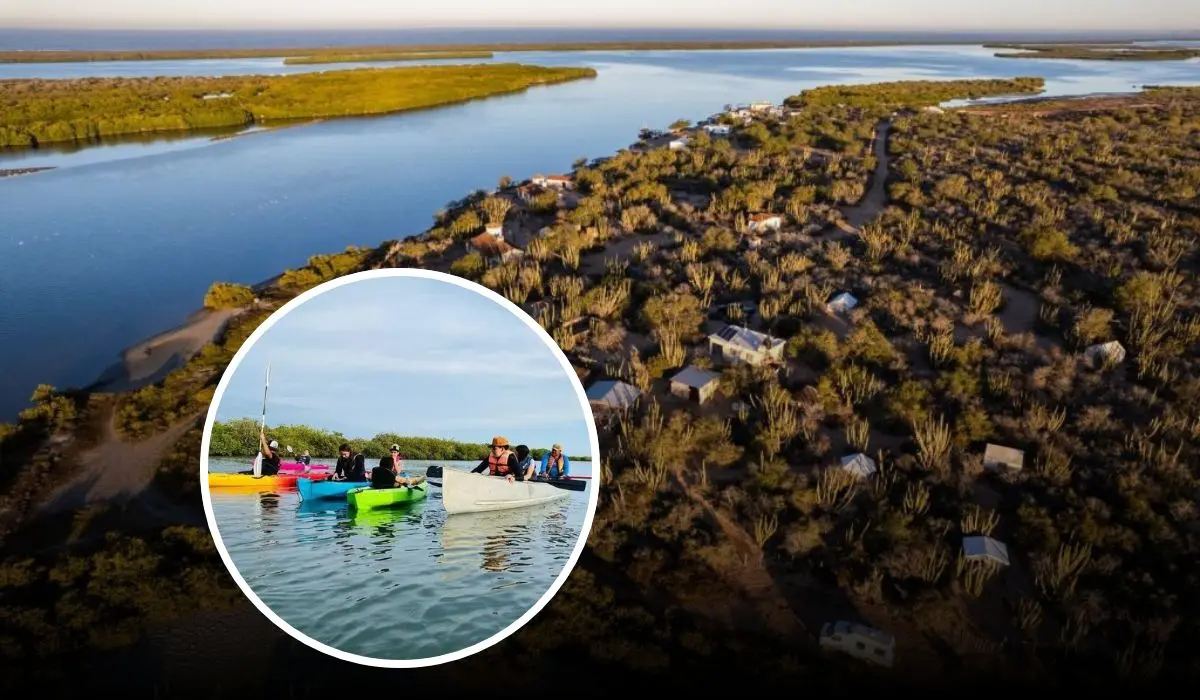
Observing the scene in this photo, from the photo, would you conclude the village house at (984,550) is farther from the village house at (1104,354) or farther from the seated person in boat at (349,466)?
A: the seated person in boat at (349,466)

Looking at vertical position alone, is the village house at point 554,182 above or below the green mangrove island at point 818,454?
above

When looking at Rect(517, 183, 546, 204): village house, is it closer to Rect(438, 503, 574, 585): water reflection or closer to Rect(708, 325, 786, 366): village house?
Rect(708, 325, 786, 366): village house

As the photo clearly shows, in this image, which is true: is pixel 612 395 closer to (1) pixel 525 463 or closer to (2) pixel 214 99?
(1) pixel 525 463

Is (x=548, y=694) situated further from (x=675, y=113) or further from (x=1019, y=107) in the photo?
(x=1019, y=107)

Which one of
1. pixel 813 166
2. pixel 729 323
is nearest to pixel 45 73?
pixel 813 166

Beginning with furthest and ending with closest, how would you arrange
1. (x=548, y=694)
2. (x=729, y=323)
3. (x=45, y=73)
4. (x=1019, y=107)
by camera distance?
(x=45, y=73) < (x=1019, y=107) < (x=729, y=323) < (x=548, y=694)

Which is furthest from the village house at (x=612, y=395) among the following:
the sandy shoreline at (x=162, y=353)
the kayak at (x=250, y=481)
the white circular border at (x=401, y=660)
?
the sandy shoreline at (x=162, y=353)

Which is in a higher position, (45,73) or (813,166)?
(45,73)
